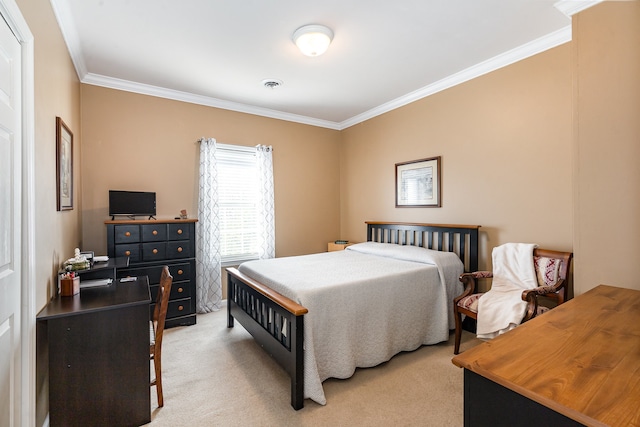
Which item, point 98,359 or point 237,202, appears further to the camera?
point 237,202

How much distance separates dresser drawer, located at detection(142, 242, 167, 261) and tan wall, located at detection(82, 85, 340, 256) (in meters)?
0.55

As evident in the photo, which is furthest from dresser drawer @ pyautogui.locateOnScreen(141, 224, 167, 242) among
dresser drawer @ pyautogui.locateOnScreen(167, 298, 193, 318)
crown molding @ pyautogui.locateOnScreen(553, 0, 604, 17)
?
crown molding @ pyautogui.locateOnScreen(553, 0, 604, 17)

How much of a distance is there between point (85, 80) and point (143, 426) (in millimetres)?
3466

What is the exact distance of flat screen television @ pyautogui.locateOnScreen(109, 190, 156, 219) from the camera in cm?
325

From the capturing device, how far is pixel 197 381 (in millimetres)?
2354

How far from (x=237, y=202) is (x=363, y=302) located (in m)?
2.65

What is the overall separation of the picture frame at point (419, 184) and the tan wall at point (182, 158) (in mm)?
1431

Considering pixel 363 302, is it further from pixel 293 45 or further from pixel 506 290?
pixel 293 45

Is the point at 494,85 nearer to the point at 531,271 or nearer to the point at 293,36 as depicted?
the point at 531,271

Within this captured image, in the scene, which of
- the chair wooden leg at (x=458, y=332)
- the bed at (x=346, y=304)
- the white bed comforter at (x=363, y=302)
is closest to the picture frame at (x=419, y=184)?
the bed at (x=346, y=304)

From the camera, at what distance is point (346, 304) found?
228 centimetres

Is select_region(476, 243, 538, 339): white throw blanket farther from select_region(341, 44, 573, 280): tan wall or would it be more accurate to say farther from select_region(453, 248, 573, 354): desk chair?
select_region(341, 44, 573, 280): tan wall

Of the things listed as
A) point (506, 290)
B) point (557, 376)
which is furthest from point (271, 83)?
point (557, 376)

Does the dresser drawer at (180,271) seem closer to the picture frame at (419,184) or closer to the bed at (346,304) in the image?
the bed at (346,304)
